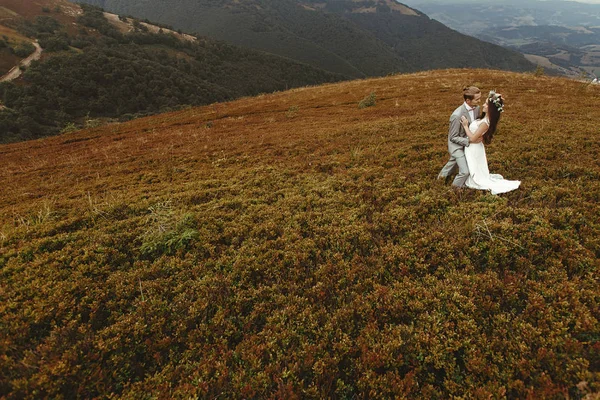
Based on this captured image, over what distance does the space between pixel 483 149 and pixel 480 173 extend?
0.76 m

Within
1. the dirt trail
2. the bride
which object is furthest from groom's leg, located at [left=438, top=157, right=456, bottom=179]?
the dirt trail

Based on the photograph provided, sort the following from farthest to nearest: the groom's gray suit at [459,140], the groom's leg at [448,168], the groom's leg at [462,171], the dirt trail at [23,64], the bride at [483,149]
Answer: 1. the dirt trail at [23,64]
2. the groom's leg at [448,168]
3. the groom's leg at [462,171]
4. the groom's gray suit at [459,140]
5. the bride at [483,149]

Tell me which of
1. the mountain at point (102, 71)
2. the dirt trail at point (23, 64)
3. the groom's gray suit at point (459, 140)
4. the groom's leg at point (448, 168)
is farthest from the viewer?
the dirt trail at point (23, 64)

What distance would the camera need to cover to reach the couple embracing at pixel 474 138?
7.53 m

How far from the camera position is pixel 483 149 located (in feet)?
26.6

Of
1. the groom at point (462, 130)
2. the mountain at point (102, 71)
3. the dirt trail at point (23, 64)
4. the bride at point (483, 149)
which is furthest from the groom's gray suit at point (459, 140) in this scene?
the dirt trail at point (23, 64)

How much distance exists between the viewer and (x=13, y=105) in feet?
285

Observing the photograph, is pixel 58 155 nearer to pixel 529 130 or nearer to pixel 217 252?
pixel 217 252

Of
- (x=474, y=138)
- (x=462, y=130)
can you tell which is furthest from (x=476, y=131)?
(x=462, y=130)

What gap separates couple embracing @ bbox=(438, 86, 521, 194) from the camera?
753 cm

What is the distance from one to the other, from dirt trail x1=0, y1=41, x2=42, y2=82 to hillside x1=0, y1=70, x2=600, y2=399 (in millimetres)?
139839

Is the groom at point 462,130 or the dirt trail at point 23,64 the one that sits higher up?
the dirt trail at point 23,64

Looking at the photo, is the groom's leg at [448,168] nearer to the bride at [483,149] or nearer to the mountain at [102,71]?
the bride at [483,149]

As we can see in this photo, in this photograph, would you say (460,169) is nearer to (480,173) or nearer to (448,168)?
(480,173)
